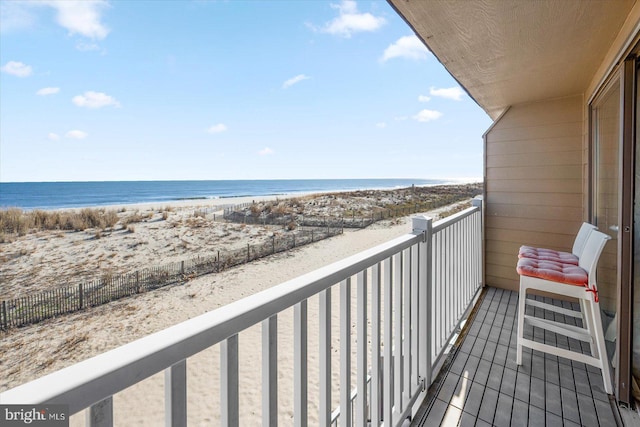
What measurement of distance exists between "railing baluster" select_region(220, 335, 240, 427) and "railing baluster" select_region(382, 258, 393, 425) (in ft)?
2.39

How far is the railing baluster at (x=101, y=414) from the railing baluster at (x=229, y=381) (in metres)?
0.20

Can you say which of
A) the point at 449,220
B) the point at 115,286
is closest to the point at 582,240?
the point at 449,220

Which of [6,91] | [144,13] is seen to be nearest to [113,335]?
[144,13]

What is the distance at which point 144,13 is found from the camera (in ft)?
19.9

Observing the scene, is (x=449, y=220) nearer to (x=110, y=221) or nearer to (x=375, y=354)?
(x=375, y=354)

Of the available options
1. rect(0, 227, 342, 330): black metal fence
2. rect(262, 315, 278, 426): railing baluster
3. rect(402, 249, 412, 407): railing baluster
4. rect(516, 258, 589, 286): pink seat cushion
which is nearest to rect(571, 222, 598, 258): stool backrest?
rect(516, 258, 589, 286): pink seat cushion

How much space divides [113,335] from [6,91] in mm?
8221

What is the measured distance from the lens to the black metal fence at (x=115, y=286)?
4.18m

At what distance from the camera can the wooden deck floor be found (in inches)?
55.7

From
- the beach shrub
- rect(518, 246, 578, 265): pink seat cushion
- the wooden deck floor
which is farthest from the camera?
the beach shrub

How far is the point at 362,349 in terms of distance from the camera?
1.08 meters

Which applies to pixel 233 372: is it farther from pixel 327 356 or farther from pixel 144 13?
pixel 144 13

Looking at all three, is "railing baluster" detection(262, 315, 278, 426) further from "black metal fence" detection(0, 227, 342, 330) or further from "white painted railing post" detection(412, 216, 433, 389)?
"black metal fence" detection(0, 227, 342, 330)

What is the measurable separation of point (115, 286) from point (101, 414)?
20.7ft
